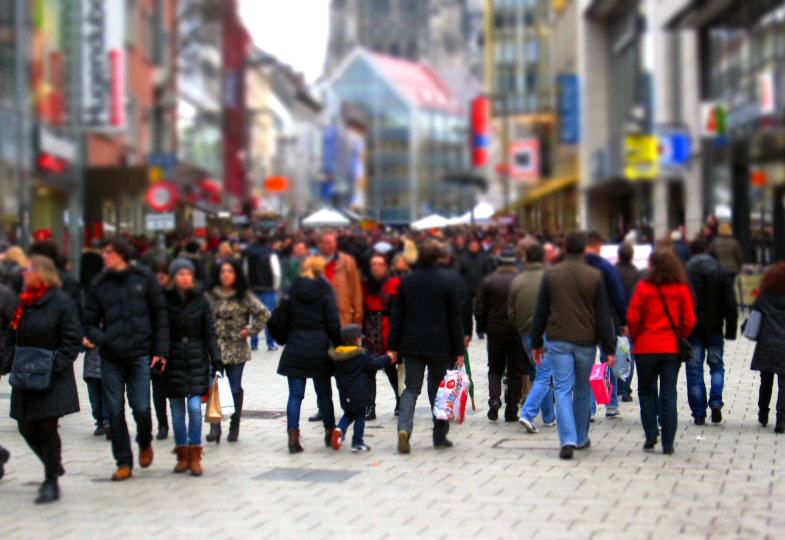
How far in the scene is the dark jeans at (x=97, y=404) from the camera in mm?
11586

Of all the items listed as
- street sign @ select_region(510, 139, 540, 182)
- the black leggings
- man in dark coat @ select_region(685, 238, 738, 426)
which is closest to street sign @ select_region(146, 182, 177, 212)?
man in dark coat @ select_region(685, 238, 738, 426)

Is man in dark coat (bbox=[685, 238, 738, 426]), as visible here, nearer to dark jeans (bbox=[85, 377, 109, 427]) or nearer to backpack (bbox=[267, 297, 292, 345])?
backpack (bbox=[267, 297, 292, 345])

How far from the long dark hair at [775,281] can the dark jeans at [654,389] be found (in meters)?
1.58

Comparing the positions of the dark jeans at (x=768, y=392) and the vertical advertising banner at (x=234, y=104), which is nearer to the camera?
the dark jeans at (x=768, y=392)

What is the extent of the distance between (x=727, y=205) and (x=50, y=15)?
17.0 meters

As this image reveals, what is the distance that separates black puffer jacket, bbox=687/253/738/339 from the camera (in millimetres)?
12039

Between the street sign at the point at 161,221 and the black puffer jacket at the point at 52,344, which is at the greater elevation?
the street sign at the point at 161,221

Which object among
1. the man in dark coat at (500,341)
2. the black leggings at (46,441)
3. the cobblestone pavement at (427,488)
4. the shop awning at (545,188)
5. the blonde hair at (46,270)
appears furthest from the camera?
Answer: the shop awning at (545,188)

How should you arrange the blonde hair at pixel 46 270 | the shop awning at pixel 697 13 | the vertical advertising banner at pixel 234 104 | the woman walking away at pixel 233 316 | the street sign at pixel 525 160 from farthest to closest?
1. the vertical advertising banner at pixel 234 104
2. the street sign at pixel 525 160
3. the shop awning at pixel 697 13
4. the woman walking away at pixel 233 316
5. the blonde hair at pixel 46 270

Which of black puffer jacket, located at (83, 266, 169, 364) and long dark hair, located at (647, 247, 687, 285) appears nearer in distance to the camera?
black puffer jacket, located at (83, 266, 169, 364)

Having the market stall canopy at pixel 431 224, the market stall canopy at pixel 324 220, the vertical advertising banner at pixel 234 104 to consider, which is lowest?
the market stall canopy at pixel 431 224

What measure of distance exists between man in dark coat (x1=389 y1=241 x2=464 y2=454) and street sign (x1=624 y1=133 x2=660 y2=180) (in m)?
26.9

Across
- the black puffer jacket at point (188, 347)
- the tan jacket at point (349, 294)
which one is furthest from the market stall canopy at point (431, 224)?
the black puffer jacket at point (188, 347)

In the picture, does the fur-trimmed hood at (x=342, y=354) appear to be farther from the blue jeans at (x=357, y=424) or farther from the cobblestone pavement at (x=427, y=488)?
the cobblestone pavement at (x=427, y=488)
